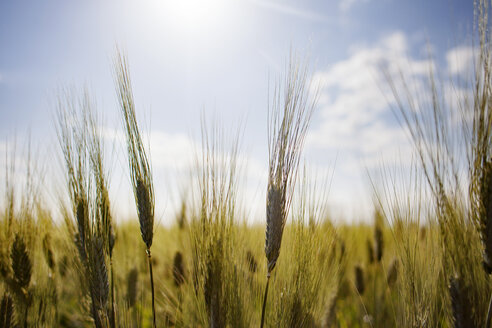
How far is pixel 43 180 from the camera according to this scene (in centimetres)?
231

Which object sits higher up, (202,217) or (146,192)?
(146,192)

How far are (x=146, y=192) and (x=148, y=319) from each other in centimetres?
226

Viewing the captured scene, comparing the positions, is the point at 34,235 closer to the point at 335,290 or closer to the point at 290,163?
the point at 290,163

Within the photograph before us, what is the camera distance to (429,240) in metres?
1.65

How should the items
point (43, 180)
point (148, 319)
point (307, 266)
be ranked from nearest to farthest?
point (307, 266) → point (43, 180) → point (148, 319)

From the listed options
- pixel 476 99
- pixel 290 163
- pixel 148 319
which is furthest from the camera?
pixel 148 319

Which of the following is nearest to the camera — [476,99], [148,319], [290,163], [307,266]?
[476,99]

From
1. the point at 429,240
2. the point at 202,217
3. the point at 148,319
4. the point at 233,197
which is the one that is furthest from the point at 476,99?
the point at 148,319

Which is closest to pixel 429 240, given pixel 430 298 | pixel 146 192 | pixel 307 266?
pixel 430 298

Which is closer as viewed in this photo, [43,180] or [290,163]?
[290,163]

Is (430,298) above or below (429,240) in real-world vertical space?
below

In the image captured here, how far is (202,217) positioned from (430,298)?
3.74 feet

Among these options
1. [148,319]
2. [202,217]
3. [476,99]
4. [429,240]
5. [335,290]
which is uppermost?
[476,99]

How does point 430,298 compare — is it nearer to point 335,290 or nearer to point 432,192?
point 432,192
